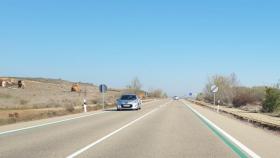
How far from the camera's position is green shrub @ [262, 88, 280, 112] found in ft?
219

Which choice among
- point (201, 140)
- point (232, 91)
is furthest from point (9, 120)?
point (232, 91)

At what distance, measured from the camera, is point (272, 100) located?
67.8 m

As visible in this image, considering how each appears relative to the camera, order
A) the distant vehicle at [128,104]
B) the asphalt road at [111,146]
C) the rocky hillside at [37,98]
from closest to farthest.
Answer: the asphalt road at [111,146] < the distant vehicle at [128,104] < the rocky hillside at [37,98]

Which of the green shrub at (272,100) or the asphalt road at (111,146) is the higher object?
the green shrub at (272,100)

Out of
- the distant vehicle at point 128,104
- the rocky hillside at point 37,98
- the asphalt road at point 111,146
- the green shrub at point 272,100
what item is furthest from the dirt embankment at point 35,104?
the green shrub at point 272,100

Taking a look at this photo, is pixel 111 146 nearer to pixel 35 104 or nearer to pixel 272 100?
pixel 35 104

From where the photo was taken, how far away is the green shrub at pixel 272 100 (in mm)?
66812

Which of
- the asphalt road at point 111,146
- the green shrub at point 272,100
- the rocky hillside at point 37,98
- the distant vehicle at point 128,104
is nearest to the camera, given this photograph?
the asphalt road at point 111,146

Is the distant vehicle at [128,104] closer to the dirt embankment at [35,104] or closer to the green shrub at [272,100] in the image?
the dirt embankment at [35,104]

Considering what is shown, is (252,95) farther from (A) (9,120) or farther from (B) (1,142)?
(B) (1,142)

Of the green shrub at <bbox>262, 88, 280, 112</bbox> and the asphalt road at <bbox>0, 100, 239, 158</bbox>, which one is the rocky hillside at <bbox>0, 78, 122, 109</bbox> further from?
the asphalt road at <bbox>0, 100, 239, 158</bbox>

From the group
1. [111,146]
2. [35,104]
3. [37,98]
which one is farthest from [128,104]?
[111,146]

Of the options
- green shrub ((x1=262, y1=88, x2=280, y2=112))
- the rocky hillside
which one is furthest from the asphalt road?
green shrub ((x1=262, y1=88, x2=280, y2=112))

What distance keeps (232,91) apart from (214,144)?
95.3 metres
